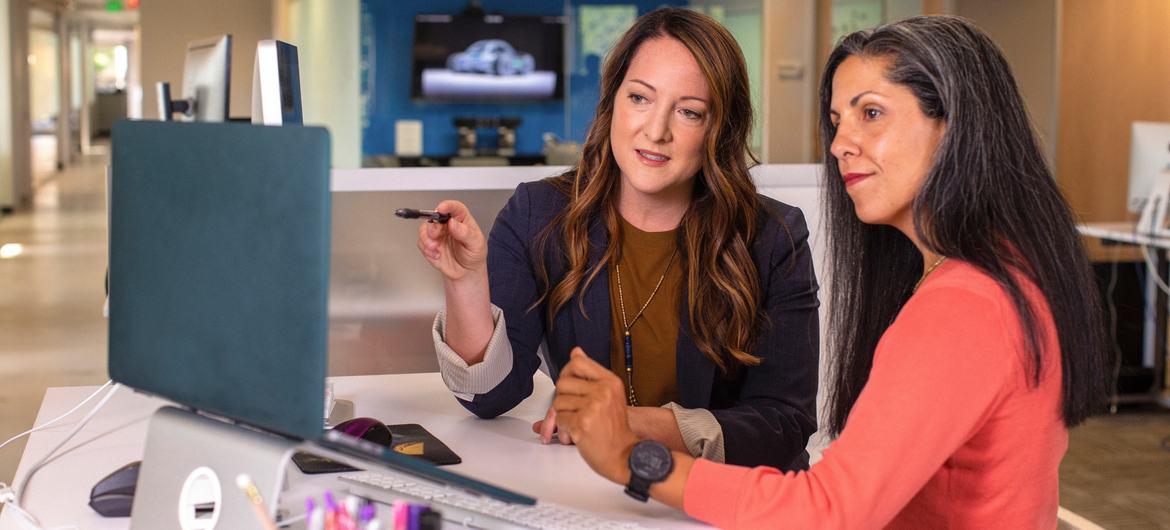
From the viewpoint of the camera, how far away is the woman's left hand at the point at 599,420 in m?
1.35

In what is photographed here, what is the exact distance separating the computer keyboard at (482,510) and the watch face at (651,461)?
8 cm

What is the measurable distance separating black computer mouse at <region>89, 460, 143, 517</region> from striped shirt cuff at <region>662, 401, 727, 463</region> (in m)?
0.75

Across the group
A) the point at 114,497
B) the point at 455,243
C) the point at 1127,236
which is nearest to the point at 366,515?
the point at 114,497

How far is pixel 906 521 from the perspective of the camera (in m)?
1.39

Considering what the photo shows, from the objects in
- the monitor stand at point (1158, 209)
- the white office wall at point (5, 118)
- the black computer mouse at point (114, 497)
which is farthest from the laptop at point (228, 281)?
the white office wall at point (5, 118)

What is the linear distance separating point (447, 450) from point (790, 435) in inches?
21.7

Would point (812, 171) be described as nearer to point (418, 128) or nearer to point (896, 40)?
point (896, 40)

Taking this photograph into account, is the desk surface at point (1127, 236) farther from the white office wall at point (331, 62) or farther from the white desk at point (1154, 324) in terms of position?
the white office wall at point (331, 62)

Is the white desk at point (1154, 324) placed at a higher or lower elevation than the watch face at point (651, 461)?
lower

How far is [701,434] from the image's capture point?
175 cm

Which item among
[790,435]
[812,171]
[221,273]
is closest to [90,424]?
[221,273]

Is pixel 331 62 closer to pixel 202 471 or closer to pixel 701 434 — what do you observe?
pixel 701 434

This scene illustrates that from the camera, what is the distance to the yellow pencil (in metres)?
1.06

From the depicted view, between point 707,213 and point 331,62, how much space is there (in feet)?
24.1
